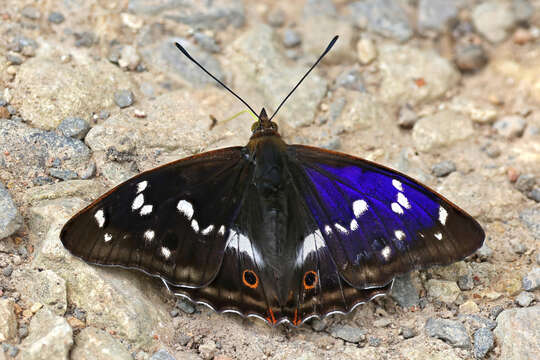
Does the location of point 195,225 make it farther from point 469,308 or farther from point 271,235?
point 469,308

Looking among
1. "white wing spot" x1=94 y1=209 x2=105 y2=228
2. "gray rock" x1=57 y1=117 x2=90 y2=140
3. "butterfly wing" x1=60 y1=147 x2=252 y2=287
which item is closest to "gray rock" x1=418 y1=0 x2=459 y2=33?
"butterfly wing" x1=60 y1=147 x2=252 y2=287

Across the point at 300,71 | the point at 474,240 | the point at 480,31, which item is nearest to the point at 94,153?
the point at 300,71

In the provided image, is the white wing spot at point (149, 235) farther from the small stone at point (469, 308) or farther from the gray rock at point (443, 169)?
the gray rock at point (443, 169)

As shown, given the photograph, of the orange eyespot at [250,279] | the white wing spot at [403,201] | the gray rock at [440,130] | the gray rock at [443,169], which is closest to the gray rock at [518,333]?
the white wing spot at [403,201]

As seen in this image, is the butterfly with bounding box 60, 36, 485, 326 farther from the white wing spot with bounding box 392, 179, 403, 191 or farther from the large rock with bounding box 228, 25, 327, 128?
the large rock with bounding box 228, 25, 327, 128

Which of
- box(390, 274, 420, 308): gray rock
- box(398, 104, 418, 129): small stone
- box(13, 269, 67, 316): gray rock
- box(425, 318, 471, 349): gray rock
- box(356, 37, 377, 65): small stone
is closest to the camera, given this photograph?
box(13, 269, 67, 316): gray rock

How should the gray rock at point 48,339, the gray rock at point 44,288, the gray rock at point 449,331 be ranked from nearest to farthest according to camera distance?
the gray rock at point 48,339
the gray rock at point 44,288
the gray rock at point 449,331
